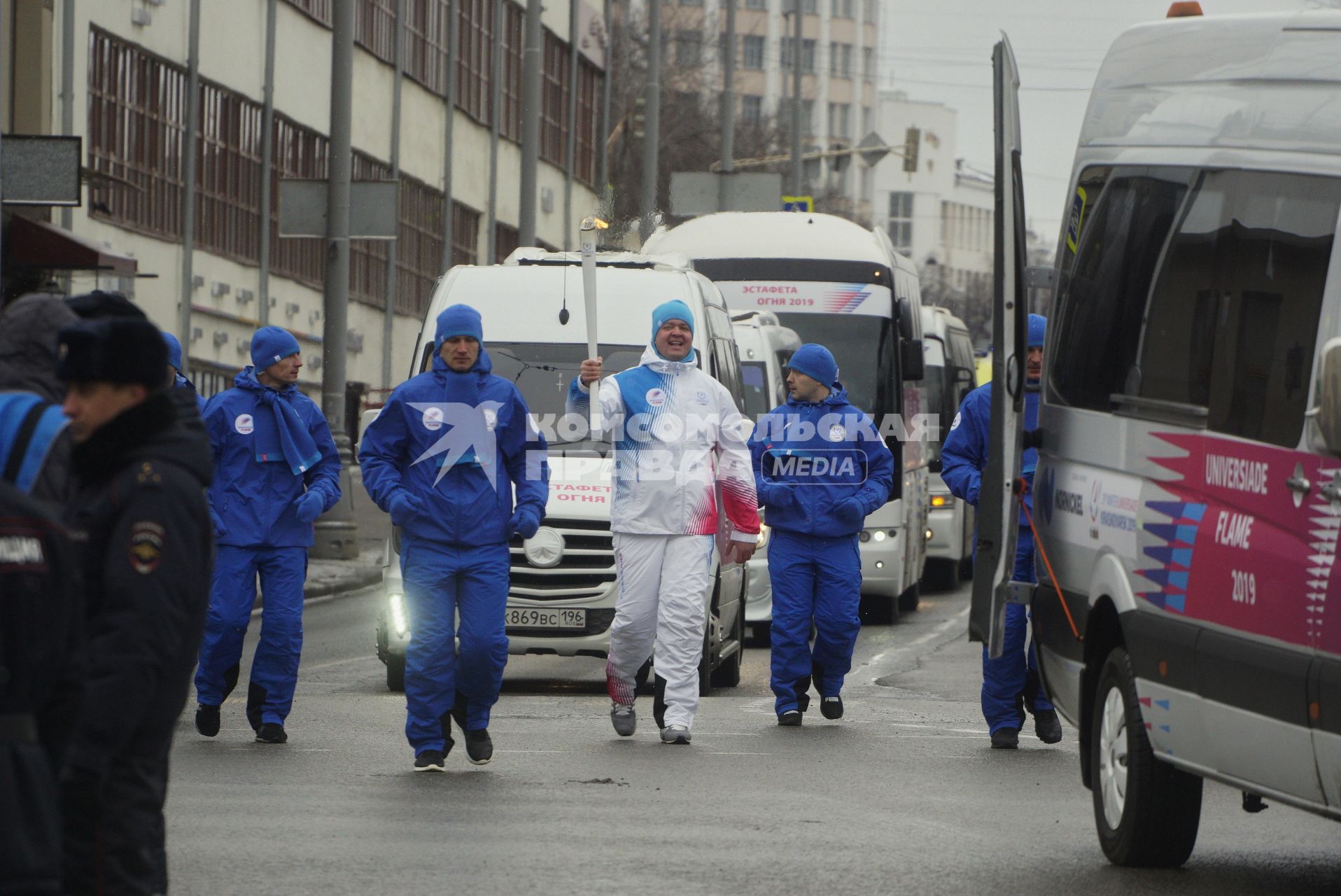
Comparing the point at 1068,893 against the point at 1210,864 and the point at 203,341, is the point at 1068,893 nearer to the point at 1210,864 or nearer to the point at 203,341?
the point at 1210,864

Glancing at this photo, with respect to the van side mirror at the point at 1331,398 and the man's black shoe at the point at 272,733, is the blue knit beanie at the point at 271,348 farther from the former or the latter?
the van side mirror at the point at 1331,398

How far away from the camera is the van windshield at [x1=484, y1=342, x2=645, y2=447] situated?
1376 centimetres

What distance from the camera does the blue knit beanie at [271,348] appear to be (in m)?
11.4

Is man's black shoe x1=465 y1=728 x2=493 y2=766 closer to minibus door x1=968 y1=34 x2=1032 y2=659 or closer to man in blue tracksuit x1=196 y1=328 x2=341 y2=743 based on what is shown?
man in blue tracksuit x1=196 y1=328 x2=341 y2=743

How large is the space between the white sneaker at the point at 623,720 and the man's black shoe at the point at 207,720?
1799 millimetres

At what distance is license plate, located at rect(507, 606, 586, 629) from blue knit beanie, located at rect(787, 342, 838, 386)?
1.90 metres

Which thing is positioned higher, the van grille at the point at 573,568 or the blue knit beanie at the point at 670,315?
the blue knit beanie at the point at 670,315

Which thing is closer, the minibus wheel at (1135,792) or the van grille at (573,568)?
the minibus wheel at (1135,792)

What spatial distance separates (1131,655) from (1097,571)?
43cm

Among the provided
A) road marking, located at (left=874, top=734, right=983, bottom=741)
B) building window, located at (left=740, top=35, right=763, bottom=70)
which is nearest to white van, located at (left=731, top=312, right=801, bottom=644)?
road marking, located at (left=874, top=734, right=983, bottom=741)

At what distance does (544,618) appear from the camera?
13422mm

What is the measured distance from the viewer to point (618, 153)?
5766 cm

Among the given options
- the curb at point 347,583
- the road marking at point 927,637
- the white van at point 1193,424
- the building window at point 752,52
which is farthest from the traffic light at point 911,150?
the building window at point 752,52

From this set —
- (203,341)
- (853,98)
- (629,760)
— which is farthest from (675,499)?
(853,98)
